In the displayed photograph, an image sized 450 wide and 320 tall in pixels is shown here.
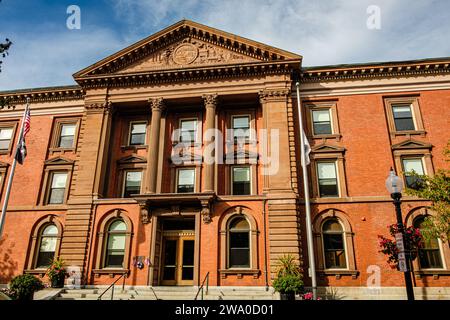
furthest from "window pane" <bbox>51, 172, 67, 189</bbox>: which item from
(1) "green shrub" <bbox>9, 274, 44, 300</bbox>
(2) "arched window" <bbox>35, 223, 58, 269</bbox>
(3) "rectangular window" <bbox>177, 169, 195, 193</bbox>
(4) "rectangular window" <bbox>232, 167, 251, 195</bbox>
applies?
(4) "rectangular window" <bbox>232, 167, 251, 195</bbox>

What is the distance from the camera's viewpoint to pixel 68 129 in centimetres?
2511

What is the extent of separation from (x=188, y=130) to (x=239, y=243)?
848 cm

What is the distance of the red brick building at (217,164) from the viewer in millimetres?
19219

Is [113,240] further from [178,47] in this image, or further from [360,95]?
[360,95]

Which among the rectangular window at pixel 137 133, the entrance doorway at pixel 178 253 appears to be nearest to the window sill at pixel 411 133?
the entrance doorway at pixel 178 253

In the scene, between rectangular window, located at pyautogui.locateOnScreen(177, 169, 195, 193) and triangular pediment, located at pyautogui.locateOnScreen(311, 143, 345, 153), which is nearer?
triangular pediment, located at pyautogui.locateOnScreen(311, 143, 345, 153)

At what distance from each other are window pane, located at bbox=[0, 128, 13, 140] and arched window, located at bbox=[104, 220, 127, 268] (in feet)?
39.1

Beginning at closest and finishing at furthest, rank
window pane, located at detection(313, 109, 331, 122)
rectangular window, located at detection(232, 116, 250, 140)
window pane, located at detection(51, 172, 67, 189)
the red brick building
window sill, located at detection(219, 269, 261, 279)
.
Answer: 1. window sill, located at detection(219, 269, 261, 279)
2. the red brick building
3. window pane, located at detection(313, 109, 331, 122)
4. rectangular window, located at detection(232, 116, 250, 140)
5. window pane, located at detection(51, 172, 67, 189)

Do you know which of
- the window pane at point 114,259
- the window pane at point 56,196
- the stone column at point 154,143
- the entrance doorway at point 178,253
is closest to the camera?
the entrance doorway at point 178,253

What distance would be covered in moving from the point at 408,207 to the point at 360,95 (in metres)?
7.73

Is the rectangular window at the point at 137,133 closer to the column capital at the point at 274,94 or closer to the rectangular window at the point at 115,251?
the rectangular window at the point at 115,251

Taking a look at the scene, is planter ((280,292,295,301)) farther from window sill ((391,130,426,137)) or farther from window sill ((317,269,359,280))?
window sill ((391,130,426,137))

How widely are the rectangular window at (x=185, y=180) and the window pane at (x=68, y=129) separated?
29.3 ft

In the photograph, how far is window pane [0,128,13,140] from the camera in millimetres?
25778
